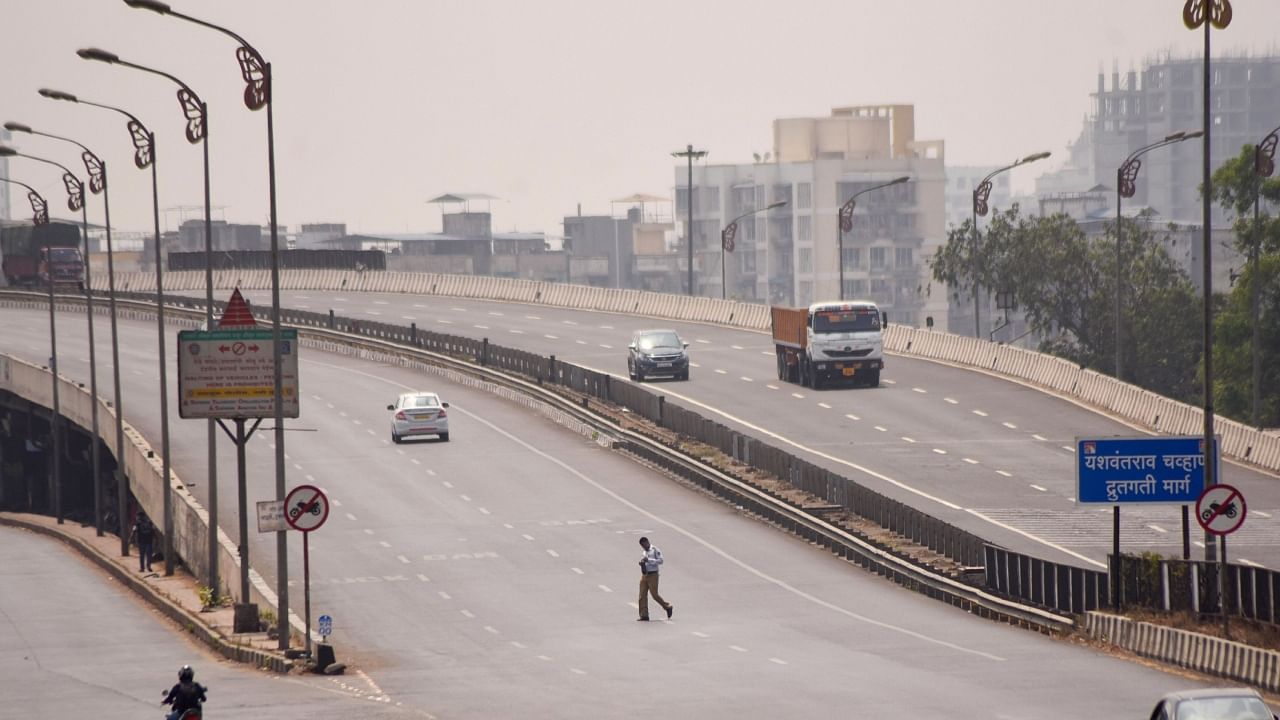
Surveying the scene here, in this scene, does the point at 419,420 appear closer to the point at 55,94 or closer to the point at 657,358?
the point at 657,358

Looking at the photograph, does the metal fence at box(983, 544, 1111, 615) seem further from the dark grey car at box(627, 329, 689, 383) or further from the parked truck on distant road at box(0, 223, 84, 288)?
the parked truck on distant road at box(0, 223, 84, 288)

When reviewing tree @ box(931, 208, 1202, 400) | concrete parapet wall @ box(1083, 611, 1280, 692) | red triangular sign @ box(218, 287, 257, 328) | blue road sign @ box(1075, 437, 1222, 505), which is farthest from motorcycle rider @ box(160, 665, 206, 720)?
tree @ box(931, 208, 1202, 400)

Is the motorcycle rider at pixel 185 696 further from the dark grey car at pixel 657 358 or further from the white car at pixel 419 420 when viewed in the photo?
the dark grey car at pixel 657 358

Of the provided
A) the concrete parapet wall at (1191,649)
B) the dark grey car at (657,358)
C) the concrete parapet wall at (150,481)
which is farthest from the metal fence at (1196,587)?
the dark grey car at (657,358)

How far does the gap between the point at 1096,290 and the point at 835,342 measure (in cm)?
4885

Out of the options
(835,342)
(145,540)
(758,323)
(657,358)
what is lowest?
(145,540)

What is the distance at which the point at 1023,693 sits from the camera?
26.1 m

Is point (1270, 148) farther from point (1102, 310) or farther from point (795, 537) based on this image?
point (1102, 310)

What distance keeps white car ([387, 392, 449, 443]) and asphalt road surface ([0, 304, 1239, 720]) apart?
88 cm

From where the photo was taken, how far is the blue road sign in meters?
32.6

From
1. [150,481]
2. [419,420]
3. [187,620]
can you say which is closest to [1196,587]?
[187,620]

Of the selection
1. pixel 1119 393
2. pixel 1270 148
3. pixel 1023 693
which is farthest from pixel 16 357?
pixel 1023 693

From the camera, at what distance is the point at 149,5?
30078 mm

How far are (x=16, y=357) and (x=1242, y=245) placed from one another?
53971 mm
